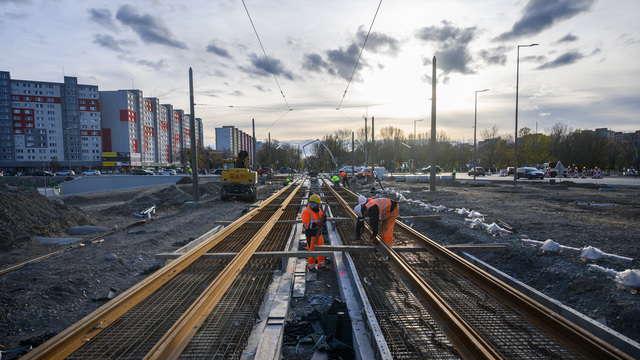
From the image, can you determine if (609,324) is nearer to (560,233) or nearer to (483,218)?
(560,233)

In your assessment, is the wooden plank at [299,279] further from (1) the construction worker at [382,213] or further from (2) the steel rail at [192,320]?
(1) the construction worker at [382,213]

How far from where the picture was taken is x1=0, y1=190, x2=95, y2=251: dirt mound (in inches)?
435

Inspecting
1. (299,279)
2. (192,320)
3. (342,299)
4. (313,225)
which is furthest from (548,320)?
(313,225)

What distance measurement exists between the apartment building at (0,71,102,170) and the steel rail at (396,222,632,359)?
102 metres

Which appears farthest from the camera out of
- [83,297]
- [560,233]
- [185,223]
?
[185,223]

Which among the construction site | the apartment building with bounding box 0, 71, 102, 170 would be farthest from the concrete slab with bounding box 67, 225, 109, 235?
the apartment building with bounding box 0, 71, 102, 170

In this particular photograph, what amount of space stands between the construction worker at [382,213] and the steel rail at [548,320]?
1.67 m

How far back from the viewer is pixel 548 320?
169 inches

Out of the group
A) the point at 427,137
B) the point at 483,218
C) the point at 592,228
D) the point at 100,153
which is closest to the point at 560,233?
the point at 592,228

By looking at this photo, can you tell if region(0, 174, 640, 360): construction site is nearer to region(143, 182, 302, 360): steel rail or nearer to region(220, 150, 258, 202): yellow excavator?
region(143, 182, 302, 360): steel rail

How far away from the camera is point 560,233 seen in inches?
342

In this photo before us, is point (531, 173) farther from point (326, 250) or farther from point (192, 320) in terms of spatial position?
point (192, 320)

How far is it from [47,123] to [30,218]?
9708cm

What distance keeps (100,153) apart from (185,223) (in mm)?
96997
